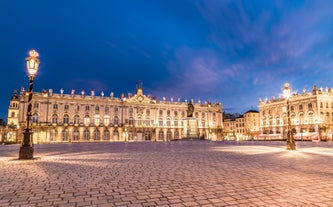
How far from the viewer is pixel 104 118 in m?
67.5

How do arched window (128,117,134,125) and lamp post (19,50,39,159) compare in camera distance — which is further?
arched window (128,117,134,125)

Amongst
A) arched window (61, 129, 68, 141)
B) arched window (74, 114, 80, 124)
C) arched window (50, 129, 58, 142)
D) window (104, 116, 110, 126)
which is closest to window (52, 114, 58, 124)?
arched window (50, 129, 58, 142)

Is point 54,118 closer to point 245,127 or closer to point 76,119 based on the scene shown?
point 76,119

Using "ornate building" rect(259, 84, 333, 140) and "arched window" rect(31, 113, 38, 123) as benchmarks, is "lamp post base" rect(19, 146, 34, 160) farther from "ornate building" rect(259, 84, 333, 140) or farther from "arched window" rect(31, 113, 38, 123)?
"ornate building" rect(259, 84, 333, 140)

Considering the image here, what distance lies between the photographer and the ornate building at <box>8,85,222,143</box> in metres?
59.7

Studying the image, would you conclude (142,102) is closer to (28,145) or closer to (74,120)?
(74,120)

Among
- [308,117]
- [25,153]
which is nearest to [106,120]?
[308,117]

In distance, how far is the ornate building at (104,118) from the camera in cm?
5966

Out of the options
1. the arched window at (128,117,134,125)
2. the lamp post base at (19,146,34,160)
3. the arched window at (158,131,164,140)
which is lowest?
the arched window at (158,131,164,140)

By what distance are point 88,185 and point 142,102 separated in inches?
2668

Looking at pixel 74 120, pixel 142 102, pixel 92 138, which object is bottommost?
pixel 92 138

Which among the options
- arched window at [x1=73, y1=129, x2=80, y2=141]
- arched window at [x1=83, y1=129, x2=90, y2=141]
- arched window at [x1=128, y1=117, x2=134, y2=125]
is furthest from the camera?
arched window at [x1=128, y1=117, x2=134, y2=125]

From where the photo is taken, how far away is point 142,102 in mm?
72812

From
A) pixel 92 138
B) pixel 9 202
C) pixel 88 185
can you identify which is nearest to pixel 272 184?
pixel 88 185
